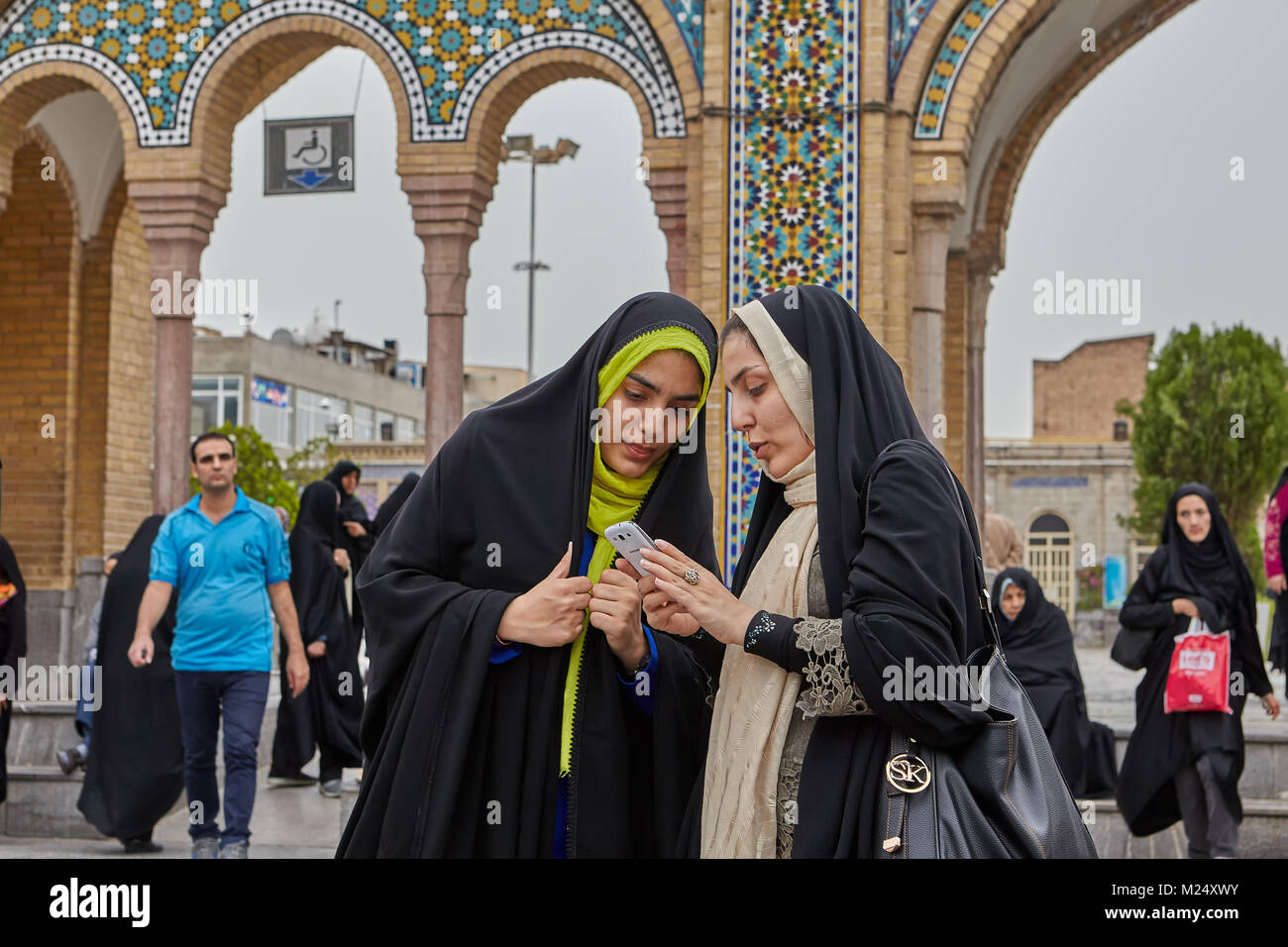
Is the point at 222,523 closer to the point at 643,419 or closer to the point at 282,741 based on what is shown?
the point at 282,741

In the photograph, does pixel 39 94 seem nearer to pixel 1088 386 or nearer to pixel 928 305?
pixel 928 305

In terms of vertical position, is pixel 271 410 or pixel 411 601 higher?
pixel 271 410

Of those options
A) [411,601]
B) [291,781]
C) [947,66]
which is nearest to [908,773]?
[411,601]

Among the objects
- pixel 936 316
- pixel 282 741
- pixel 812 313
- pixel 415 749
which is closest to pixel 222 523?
pixel 282 741

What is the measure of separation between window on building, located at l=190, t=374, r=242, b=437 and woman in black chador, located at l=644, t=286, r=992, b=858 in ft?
130

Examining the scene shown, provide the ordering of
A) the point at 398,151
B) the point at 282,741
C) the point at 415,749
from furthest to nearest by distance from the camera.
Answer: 1. the point at 398,151
2. the point at 282,741
3. the point at 415,749

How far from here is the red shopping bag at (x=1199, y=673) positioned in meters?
6.09

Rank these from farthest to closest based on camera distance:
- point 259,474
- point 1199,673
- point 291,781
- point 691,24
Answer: point 259,474 → point 691,24 → point 291,781 → point 1199,673

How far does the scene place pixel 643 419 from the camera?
2455 millimetres

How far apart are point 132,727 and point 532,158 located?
50.7 ft

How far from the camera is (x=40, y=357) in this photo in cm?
1185

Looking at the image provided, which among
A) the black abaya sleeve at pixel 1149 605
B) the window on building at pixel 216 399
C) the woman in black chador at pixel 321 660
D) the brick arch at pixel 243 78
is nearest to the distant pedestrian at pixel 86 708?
the woman in black chador at pixel 321 660
